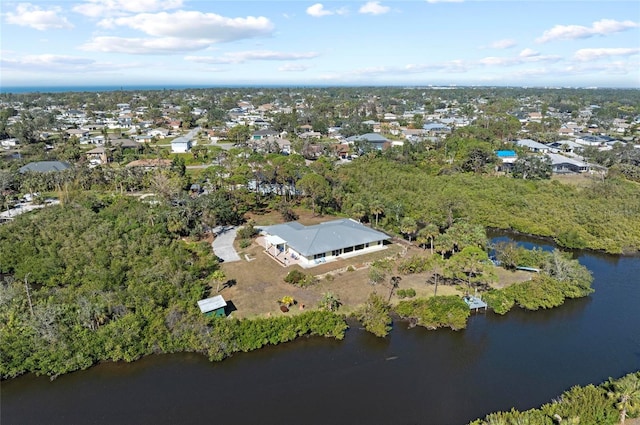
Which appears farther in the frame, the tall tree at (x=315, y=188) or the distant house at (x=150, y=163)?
the distant house at (x=150, y=163)

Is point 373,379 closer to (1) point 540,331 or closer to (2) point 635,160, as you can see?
(1) point 540,331

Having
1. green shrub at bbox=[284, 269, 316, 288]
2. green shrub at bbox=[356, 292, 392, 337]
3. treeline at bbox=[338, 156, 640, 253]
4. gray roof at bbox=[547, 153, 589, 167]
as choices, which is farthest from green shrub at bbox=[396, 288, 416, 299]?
gray roof at bbox=[547, 153, 589, 167]

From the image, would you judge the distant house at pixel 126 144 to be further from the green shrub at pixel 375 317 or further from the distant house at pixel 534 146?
the distant house at pixel 534 146

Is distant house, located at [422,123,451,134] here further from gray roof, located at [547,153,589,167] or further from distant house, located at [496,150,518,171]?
gray roof, located at [547,153,589,167]

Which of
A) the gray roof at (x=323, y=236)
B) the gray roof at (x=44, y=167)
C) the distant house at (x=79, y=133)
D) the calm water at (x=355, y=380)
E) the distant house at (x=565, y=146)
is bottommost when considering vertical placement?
the calm water at (x=355, y=380)

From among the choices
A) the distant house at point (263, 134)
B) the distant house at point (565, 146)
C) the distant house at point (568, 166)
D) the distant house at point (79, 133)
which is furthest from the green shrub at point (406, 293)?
the distant house at point (79, 133)

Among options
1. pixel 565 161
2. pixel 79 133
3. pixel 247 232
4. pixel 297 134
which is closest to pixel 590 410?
pixel 247 232

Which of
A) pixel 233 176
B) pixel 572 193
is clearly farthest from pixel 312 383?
pixel 572 193
